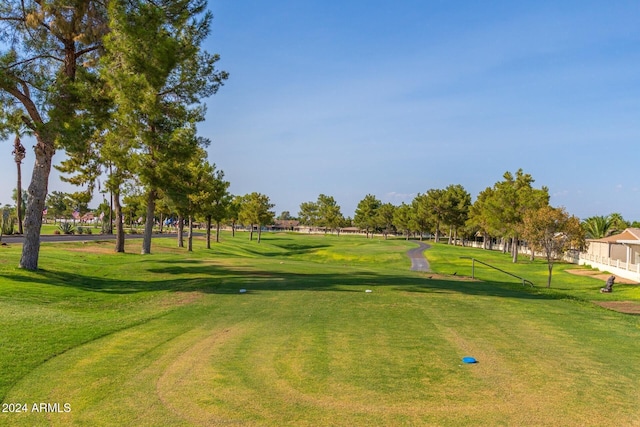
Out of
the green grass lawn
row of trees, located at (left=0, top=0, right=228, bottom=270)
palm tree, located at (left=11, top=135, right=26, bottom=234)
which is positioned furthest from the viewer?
palm tree, located at (left=11, top=135, right=26, bottom=234)

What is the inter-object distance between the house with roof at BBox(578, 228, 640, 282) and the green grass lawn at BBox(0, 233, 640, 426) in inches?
996

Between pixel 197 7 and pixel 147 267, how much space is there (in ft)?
46.1

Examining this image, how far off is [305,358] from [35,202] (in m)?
16.6

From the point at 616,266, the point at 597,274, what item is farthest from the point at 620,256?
the point at 616,266

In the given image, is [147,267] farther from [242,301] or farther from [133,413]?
[133,413]

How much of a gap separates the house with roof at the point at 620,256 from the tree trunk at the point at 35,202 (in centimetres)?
3983

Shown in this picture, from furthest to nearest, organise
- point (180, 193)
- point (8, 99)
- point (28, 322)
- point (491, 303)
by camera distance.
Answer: point (180, 193) < point (8, 99) < point (491, 303) < point (28, 322)

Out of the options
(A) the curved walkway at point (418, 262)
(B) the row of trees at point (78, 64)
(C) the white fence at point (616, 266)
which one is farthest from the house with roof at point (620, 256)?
(B) the row of trees at point (78, 64)

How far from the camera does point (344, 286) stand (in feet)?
70.8

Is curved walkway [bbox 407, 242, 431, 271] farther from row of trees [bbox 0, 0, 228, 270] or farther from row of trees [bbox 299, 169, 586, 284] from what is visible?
row of trees [bbox 0, 0, 228, 270]

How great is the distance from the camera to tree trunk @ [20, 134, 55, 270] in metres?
20.3

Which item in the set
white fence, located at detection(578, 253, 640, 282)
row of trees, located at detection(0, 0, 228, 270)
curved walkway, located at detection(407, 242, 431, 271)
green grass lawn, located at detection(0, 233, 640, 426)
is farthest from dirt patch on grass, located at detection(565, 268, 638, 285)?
row of trees, located at detection(0, 0, 228, 270)

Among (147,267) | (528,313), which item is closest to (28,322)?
(528,313)

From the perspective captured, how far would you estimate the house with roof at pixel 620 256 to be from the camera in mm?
39825
